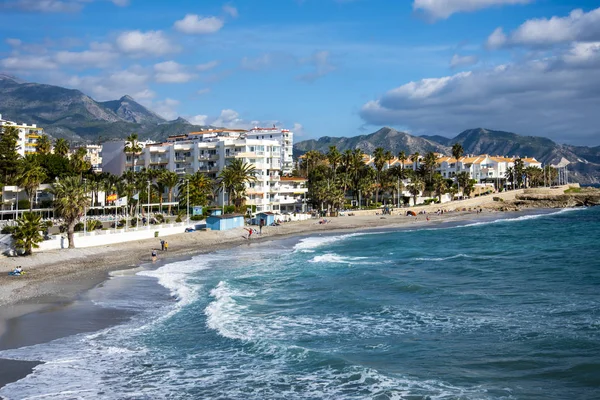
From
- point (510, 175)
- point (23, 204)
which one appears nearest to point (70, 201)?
point (23, 204)

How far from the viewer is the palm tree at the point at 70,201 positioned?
45312 millimetres

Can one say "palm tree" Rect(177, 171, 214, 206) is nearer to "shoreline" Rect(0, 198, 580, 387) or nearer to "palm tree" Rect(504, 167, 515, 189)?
"shoreline" Rect(0, 198, 580, 387)

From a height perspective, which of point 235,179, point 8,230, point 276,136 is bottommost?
point 8,230

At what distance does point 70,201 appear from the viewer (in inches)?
1784

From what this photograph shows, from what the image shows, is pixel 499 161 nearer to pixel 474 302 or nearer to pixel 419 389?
pixel 474 302

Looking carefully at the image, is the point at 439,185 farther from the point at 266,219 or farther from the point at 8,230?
the point at 8,230

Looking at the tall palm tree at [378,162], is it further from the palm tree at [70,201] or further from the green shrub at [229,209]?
the palm tree at [70,201]

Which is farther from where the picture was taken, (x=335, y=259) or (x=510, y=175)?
(x=510, y=175)

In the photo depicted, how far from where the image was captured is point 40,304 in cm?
2931

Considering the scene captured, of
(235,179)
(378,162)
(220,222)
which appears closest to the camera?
(220,222)

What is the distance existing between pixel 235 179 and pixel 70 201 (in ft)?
118

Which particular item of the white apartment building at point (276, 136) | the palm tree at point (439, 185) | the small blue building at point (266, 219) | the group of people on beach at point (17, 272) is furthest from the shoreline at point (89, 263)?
the white apartment building at point (276, 136)

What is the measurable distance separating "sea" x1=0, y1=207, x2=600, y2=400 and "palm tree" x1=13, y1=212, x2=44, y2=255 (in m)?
8.53

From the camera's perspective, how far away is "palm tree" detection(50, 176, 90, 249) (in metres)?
A: 45.3
